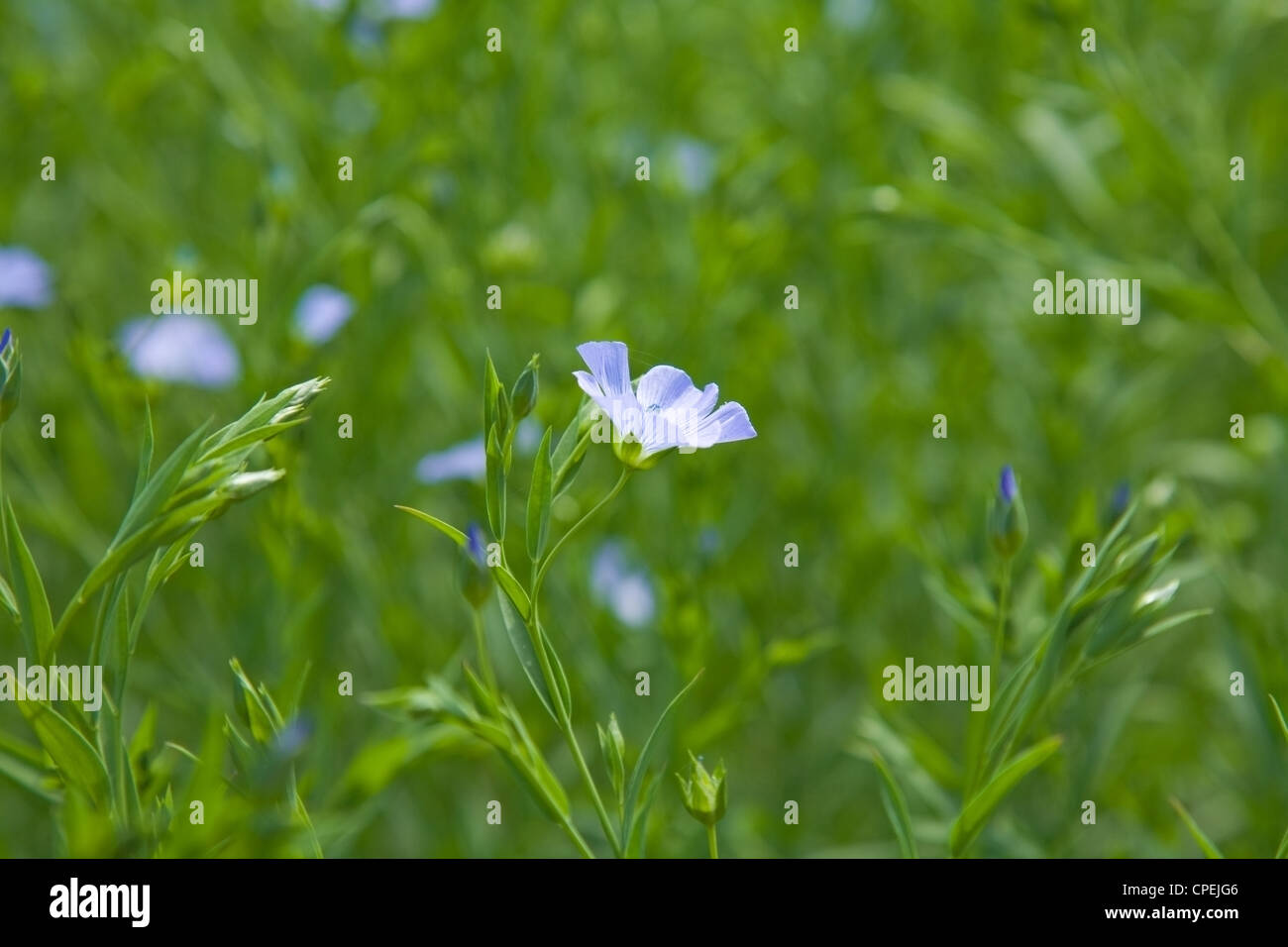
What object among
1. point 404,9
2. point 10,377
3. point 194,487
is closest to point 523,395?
point 194,487

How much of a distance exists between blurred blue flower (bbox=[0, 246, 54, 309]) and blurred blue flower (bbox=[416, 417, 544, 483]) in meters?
0.57

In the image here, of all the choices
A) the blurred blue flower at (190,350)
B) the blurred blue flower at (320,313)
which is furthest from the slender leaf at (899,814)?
the blurred blue flower at (190,350)

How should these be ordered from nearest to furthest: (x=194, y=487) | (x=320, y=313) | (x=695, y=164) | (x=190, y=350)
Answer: (x=194, y=487) → (x=320, y=313) → (x=190, y=350) → (x=695, y=164)

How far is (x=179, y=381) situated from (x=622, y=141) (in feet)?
3.01

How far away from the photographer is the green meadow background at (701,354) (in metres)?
1.71

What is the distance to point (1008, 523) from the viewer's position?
1.17 meters

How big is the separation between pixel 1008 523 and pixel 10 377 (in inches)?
34.7

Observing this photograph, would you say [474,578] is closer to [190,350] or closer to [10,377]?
[10,377]

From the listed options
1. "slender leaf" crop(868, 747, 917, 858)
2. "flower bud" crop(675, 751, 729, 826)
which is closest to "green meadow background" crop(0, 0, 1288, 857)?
"slender leaf" crop(868, 747, 917, 858)

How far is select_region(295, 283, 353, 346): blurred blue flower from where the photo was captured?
159cm

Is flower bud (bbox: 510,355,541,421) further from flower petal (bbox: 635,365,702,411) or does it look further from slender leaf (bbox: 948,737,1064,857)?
slender leaf (bbox: 948,737,1064,857)

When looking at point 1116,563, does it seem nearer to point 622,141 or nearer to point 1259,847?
point 1259,847
